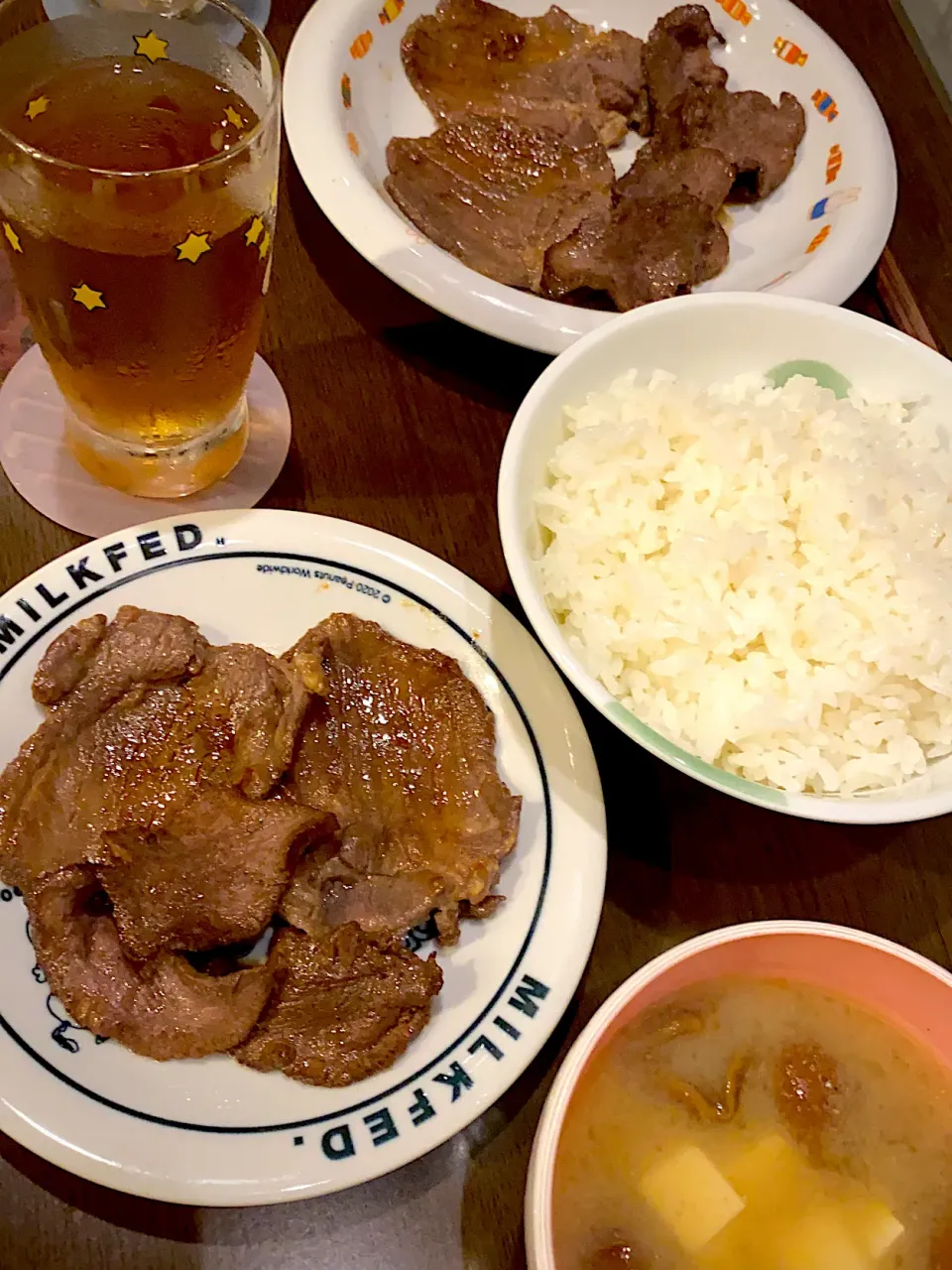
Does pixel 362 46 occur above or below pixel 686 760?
above

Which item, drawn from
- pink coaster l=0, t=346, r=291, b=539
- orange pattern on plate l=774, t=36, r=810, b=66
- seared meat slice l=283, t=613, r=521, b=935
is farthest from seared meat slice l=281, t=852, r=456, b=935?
orange pattern on plate l=774, t=36, r=810, b=66

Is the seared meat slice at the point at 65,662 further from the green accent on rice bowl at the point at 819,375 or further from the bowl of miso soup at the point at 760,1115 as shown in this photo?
the green accent on rice bowl at the point at 819,375

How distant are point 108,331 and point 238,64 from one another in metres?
0.38

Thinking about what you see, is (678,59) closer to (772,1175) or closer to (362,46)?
(362,46)

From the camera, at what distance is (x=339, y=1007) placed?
117cm

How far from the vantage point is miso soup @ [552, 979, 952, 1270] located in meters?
1.05

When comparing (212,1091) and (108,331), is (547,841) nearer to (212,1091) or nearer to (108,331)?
(212,1091)

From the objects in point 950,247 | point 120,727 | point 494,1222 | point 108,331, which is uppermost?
point 950,247

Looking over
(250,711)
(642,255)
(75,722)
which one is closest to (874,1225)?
(250,711)

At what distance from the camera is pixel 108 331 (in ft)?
4.24

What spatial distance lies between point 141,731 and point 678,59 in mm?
1759

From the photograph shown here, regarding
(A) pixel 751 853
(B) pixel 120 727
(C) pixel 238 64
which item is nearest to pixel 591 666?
(A) pixel 751 853

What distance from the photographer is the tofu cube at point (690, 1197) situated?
106cm

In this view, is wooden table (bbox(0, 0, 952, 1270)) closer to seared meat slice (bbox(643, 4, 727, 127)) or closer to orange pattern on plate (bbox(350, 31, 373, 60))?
orange pattern on plate (bbox(350, 31, 373, 60))
